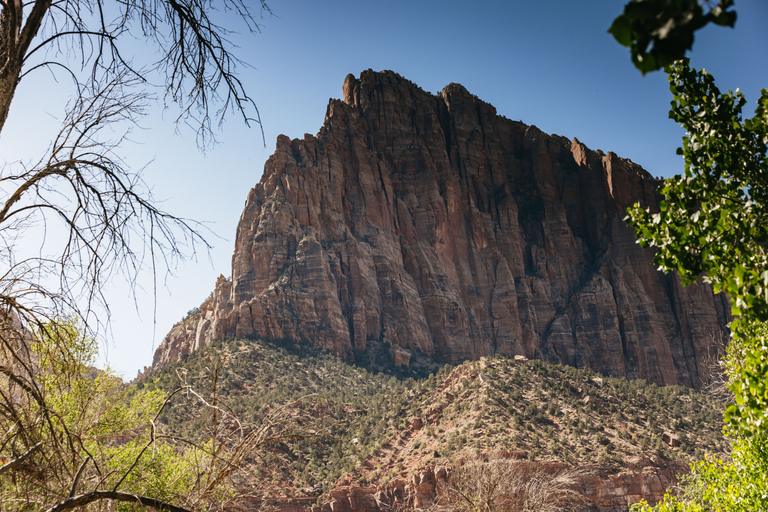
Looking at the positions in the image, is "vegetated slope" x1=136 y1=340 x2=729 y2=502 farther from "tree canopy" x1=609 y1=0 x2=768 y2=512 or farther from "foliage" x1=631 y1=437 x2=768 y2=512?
"tree canopy" x1=609 y1=0 x2=768 y2=512

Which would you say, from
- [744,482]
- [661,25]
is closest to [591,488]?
[744,482]

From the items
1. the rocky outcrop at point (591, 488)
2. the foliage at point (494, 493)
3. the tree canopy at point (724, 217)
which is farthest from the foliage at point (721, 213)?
the rocky outcrop at point (591, 488)

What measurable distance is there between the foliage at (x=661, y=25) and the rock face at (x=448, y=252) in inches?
2246

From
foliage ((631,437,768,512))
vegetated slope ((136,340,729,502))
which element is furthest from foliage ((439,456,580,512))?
vegetated slope ((136,340,729,502))

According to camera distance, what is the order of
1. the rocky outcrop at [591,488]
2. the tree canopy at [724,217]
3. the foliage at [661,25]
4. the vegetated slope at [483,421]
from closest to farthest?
the foliage at [661,25], the tree canopy at [724,217], the rocky outcrop at [591,488], the vegetated slope at [483,421]

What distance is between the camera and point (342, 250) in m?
68.4

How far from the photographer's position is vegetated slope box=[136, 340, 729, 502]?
99.8 ft

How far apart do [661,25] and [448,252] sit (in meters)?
77.6

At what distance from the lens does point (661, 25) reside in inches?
71.1

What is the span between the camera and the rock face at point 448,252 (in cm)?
6425

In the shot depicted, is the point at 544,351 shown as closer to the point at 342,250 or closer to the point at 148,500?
the point at 342,250

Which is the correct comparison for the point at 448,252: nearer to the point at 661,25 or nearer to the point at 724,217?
the point at 724,217

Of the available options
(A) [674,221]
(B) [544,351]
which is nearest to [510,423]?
(A) [674,221]

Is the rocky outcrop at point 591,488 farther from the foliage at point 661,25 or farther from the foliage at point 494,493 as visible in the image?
the foliage at point 661,25
